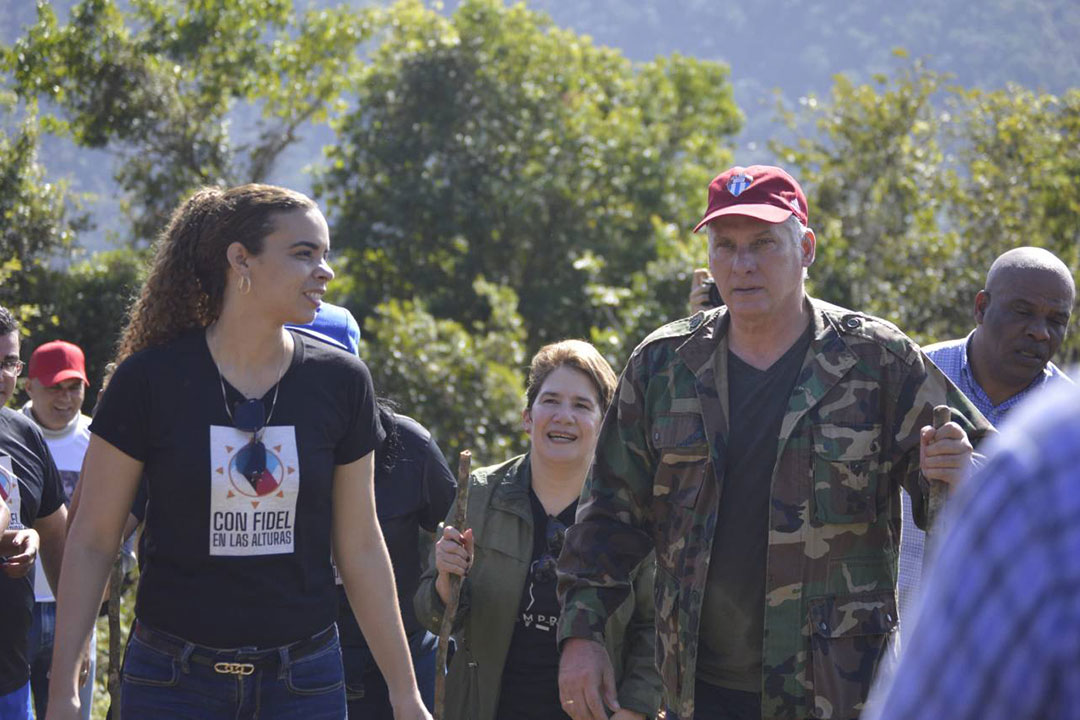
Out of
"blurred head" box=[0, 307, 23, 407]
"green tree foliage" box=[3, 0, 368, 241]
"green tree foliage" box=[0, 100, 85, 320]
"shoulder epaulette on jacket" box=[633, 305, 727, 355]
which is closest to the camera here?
"shoulder epaulette on jacket" box=[633, 305, 727, 355]

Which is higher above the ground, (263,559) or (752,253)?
(752,253)

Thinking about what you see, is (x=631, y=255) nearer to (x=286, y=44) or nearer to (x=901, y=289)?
(x=901, y=289)

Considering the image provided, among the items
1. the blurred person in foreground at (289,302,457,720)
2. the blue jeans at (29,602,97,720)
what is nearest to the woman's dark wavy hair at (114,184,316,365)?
the blurred person in foreground at (289,302,457,720)

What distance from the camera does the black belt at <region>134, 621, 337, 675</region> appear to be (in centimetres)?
354

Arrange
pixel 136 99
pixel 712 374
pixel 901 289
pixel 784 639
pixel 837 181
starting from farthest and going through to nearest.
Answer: pixel 136 99, pixel 837 181, pixel 901 289, pixel 712 374, pixel 784 639

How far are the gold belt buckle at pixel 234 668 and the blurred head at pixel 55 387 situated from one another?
12.2 feet

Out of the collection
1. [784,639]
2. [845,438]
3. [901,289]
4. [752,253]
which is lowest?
[784,639]

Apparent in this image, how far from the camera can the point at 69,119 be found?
846 inches

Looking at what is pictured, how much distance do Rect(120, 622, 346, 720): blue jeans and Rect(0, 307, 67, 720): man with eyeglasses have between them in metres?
1.23

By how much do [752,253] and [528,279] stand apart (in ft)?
60.8

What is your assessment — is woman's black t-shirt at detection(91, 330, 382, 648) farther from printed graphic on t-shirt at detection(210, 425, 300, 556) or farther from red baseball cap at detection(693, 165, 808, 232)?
red baseball cap at detection(693, 165, 808, 232)

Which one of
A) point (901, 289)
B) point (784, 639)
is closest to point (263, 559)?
point (784, 639)

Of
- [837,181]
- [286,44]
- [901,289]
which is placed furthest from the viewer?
[286,44]

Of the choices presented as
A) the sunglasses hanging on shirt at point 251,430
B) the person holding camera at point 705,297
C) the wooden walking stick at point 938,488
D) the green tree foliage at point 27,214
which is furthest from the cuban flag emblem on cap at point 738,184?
the green tree foliage at point 27,214
